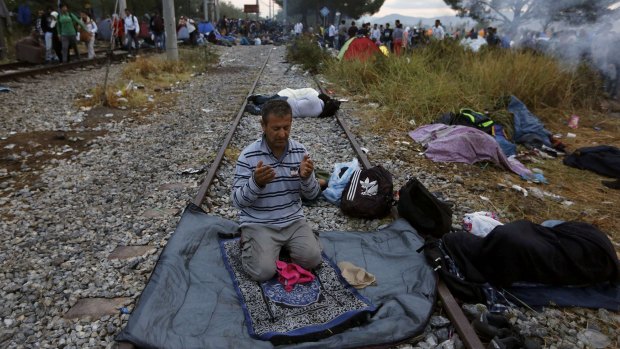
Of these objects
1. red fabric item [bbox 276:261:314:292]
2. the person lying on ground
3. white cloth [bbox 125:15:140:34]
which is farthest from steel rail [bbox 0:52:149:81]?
red fabric item [bbox 276:261:314:292]

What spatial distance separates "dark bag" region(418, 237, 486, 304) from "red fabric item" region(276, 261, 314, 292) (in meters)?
0.88

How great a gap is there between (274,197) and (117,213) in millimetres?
1850

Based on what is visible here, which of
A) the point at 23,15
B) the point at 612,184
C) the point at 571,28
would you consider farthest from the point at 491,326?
the point at 23,15

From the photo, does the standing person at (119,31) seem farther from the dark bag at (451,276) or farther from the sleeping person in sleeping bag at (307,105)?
the dark bag at (451,276)

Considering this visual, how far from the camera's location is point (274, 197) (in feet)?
10.4

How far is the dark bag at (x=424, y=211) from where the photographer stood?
371 cm

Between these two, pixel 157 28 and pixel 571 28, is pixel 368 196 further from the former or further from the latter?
pixel 157 28

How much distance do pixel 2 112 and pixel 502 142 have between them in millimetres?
8593

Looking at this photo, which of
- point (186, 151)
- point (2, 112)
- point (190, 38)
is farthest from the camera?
point (190, 38)

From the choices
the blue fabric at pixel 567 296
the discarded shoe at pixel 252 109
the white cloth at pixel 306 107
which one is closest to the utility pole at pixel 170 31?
the discarded shoe at pixel 252 109

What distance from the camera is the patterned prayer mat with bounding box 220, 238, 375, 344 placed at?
2518 mm

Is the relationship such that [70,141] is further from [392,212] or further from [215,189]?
[392,212]

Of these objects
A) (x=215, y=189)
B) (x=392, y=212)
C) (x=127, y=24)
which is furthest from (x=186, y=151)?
(x=127, y=24)

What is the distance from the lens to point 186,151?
6059 millimetres
